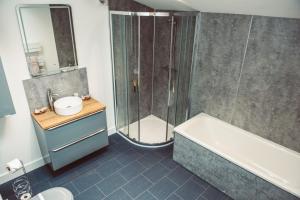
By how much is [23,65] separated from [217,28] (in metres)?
2.33

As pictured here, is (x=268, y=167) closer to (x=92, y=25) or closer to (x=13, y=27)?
(x=92, y=25)

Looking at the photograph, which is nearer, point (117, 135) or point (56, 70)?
point (56, 70)

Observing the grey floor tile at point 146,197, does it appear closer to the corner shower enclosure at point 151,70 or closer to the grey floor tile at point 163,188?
the grey floor tile at point 163,188

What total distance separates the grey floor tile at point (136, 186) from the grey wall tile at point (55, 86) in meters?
1.34

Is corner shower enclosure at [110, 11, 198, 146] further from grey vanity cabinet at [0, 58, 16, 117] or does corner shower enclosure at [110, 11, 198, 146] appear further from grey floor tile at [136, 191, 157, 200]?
grey vanity cabinet at [0, 58, 16, 117]

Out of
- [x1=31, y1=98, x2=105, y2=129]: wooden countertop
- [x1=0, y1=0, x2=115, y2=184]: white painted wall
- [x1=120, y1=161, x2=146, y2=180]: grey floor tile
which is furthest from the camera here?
[x1=120, y1=161, x2=146, y2=180]: grey floor tile

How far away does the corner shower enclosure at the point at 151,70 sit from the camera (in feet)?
9.81

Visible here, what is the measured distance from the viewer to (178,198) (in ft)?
8.20

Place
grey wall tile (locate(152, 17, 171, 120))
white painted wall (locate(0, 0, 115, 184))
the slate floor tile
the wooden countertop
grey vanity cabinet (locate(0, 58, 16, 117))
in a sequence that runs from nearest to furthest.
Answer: grey vanity cabinet (locate(0, 58, 16, 117))
white painted wall (locate(0, 0, 115, 184))
the wooden countertop
the slate floor tile
grey wall tile (locate(152, 17, 171, 120))

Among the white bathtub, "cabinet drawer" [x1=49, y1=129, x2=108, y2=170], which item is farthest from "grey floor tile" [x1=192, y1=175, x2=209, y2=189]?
"cabinet drawer" [x1=49, y1=129, x2=108, y2=170]

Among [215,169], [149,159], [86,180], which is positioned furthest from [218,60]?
[86,180]

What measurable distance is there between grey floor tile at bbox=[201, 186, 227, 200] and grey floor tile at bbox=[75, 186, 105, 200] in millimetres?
1193

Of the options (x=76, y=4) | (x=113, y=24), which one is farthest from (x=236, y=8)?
(x=76, y=4)

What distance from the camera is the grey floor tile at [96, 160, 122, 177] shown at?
2.83 metres
